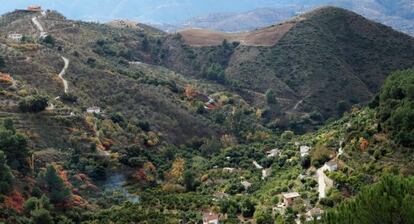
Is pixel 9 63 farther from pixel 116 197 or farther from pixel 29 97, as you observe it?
pixel 116 197

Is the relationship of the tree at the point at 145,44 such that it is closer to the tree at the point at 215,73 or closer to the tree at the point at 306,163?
the tree at the point at 215,73

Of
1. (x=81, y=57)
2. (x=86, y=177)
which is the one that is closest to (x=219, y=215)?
(x=86, y=177)

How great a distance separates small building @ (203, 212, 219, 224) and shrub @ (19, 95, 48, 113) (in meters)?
25.0

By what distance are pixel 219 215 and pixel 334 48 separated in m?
81.1

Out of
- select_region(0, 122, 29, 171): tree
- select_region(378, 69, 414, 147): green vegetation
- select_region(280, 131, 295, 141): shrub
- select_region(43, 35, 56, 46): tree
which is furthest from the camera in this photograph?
select_region(43, 35, 56, 46): tree

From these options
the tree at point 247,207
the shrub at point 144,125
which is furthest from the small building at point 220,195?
the shrub at point 144,125

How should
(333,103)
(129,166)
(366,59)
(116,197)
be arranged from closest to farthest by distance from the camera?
1. (116,197)
2. (129,166)
3. (333,103)
4. (366,59)

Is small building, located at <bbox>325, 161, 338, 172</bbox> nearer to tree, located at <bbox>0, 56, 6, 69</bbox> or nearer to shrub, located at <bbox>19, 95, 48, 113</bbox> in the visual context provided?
shrub, located at <bbox>19, 95, 48, 113</bbox>

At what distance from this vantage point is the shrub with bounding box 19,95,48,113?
64.5 meters

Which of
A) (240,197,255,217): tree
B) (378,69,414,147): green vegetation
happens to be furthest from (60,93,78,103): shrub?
(378,69,414,147): green vegetation

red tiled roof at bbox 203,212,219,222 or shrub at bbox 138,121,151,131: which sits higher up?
red tiled roof at bbox 203,212,219,222

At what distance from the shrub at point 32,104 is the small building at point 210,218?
2500 cm

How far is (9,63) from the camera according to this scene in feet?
261

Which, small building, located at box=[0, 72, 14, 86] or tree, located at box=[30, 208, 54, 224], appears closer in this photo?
tree, located at box=[30, 208, 54, 224]
